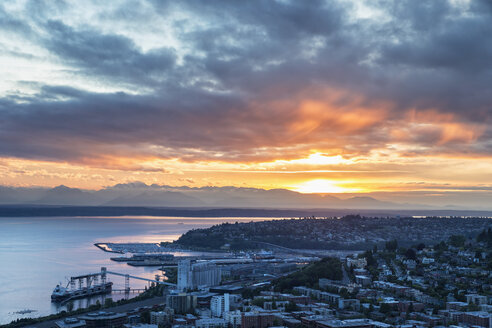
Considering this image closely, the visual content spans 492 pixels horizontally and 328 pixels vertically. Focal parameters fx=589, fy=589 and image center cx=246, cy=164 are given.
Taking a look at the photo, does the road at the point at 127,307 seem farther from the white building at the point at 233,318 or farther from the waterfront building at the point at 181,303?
the white building at the point at 233,318

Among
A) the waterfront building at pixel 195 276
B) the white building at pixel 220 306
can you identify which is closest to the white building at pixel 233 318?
the white building at pixel 220 306

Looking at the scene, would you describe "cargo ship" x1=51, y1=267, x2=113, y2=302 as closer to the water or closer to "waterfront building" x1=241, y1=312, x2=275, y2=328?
the water

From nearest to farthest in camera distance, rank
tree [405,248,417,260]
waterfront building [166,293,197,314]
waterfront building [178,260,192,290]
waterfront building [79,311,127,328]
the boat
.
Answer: waterfront building [79,311,127,328], waterfront building [166,293,197,314], the boat, waterfront building [178,260,192,290], tree [405,248,417,260]

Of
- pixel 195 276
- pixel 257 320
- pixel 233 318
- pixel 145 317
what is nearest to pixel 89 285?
pixel 195 276

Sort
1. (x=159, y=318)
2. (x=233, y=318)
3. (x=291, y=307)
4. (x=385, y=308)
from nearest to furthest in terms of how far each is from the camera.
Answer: (x=233, y=318)
(x=159, y=318)
(x=385, y=308)
(x=291, y=307)

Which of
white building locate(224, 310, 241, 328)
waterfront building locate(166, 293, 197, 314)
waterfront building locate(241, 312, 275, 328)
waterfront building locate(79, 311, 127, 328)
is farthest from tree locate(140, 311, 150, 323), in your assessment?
waterfront building locate(241, 312, 275, 328)

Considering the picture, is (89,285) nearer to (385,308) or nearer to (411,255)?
(385,308)

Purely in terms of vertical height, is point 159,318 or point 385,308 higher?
point 385,308

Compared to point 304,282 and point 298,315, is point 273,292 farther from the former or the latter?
point 298,315
